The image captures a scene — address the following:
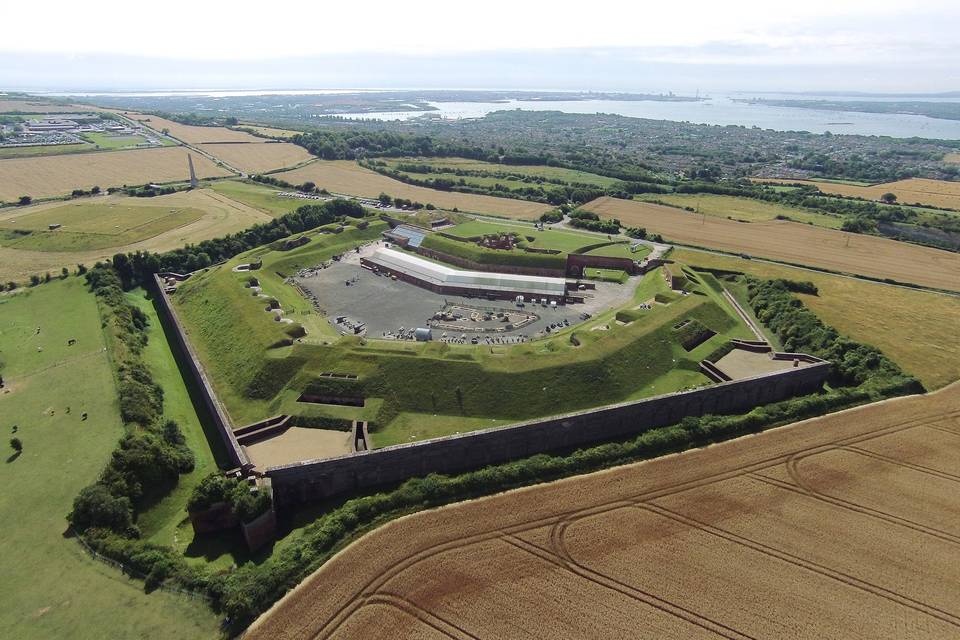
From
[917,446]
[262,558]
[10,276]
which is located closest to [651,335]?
[917,446]

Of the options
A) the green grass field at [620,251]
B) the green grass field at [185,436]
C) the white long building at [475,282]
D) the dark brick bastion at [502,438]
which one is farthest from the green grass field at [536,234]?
the green grass field at [185,436]

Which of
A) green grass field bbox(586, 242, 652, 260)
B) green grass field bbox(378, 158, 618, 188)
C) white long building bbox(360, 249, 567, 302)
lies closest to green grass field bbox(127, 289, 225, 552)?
white long building bbox(360, 249, 567, 302)

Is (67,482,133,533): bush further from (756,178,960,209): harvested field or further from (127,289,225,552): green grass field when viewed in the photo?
(756,178,960,209): harvested field

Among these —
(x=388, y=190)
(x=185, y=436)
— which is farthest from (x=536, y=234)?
(x=185, y=436)

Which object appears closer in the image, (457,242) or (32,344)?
(32,344)

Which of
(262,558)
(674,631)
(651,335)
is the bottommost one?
(262,558)

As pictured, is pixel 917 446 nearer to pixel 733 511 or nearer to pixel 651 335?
pixel 733 511
